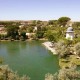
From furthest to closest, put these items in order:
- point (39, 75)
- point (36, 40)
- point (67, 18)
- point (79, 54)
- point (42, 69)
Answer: point (67, 18) → point (36, 40) → point (79, 54) → point (42, 69) → point (39, 75)

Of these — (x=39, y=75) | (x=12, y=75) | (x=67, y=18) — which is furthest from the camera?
(x=67, y=18)

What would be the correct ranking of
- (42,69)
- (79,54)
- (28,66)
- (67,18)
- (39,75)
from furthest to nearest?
(67,18)
(79,54)
(28,66)
(42,69)
(39,75)

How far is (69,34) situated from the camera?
143ft

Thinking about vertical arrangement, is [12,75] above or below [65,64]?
above

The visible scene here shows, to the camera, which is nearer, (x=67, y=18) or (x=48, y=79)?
(x=48, y=79)

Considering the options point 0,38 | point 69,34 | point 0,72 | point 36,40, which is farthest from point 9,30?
point 0,72

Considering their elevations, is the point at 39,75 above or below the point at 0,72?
below

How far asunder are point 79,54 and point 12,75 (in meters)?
15.4

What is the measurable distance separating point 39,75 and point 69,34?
970 inches

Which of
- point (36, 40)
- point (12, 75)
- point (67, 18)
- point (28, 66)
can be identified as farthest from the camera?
point (67, 18)

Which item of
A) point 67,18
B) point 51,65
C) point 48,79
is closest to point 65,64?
point 51,65

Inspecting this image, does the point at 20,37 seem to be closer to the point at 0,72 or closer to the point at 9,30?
the point at 9,30

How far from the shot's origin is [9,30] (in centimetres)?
5022

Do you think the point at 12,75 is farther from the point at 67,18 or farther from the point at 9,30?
the point at 67,18
